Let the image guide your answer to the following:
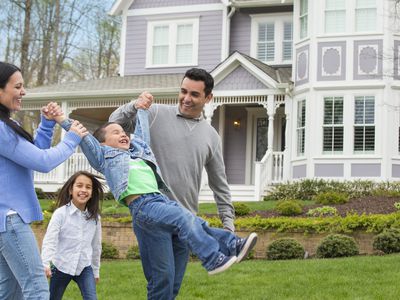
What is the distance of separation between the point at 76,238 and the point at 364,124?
14.7 meters

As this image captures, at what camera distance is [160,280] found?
4.64 meters

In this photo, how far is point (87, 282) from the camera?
6.05 metres

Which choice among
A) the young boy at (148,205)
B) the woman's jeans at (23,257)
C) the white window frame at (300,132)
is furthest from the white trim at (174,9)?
the woman's jeans at (23,257)

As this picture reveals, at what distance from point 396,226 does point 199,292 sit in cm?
479

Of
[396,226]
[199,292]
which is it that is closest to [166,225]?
[199,292]

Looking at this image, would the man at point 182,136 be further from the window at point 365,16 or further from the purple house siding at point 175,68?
the purple house siding at point 175,68

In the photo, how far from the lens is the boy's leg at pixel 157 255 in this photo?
4551 mm

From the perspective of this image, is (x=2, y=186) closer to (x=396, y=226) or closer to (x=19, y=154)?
(x=19, y=154)

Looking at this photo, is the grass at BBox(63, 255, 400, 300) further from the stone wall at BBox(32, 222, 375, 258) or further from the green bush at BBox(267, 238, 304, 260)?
the stone wall at BBox(32, 222, 375, 258)

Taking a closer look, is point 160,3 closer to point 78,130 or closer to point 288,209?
point 288,209

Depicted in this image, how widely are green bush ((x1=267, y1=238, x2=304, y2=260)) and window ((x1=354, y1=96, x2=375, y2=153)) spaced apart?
27.3 feet

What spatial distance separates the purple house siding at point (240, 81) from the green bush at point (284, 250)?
376 inches

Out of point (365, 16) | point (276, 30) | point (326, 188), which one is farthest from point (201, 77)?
point (276, 30)

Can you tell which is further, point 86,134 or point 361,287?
point 361,287
